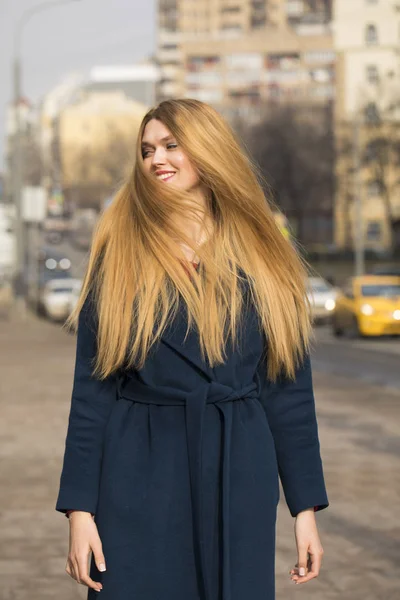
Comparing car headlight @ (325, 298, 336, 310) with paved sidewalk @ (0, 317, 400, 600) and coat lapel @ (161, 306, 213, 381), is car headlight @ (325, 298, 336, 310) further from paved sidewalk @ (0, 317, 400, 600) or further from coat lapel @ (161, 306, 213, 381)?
coat lapel @ (161, 306, 213, 381)

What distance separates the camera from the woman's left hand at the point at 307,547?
3.31 meters

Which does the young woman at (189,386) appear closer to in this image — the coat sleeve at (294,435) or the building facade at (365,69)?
the coat sleeve at (294,435)

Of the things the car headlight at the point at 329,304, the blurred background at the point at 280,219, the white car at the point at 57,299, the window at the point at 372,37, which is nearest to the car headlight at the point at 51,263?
the blurred background at the point at 280,219

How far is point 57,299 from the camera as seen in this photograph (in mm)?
44312

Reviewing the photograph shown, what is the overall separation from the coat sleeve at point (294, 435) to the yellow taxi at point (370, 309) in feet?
91.1

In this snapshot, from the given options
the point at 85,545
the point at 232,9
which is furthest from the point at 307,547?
the point at 232,9

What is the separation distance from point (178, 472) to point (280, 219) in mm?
49739

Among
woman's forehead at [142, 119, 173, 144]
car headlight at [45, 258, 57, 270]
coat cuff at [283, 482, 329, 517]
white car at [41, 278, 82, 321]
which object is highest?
woman's forehead at [142, 119, 173, 144]

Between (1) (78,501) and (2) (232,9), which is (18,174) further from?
(2) (232,9)

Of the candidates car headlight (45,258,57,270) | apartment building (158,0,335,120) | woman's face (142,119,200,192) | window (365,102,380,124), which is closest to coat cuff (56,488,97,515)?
woman's face (142,119,200,192)

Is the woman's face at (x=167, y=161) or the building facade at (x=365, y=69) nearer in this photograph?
the woman's face at (x=167, y=161)

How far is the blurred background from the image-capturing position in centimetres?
746

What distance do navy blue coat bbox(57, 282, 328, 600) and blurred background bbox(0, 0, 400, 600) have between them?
592 mm

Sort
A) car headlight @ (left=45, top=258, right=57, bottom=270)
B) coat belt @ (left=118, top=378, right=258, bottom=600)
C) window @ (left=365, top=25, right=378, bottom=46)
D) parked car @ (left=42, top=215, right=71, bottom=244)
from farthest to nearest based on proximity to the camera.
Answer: parked car @ (left=42, top=215, right=71, bottom=244), window @ (left=365, top=25, right=378, bottom=46), car headlight @ (left=45, top=258, right=57, bottom=270), coat belt @ (left=118, top=378, right=258, bottom=600)
